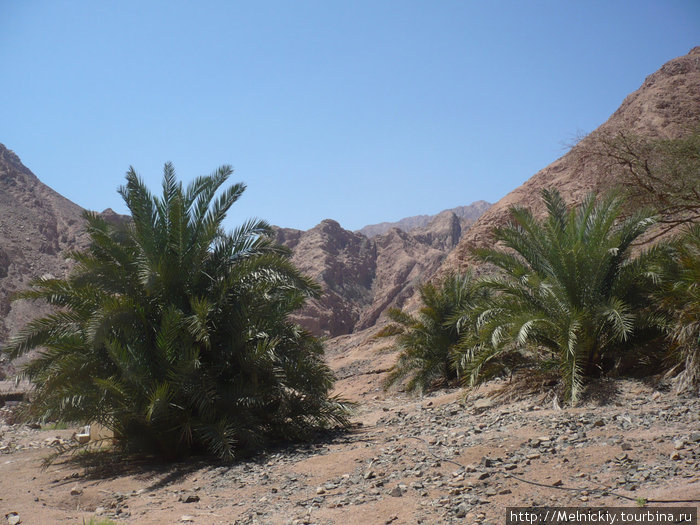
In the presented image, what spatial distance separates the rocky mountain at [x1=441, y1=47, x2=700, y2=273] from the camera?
80.3 ft

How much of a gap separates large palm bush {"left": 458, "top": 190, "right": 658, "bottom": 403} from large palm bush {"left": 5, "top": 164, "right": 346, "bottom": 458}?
2997 mm

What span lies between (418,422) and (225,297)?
11.6ft

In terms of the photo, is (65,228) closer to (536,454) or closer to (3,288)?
(3,288)

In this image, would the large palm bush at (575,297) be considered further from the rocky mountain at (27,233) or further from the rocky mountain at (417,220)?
the rocky mountain at (417,220)

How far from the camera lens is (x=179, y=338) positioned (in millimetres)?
8398

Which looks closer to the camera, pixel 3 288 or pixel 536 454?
pixel 536 454

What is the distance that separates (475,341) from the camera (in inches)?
368

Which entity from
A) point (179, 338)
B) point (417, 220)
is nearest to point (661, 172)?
point (179, 338)

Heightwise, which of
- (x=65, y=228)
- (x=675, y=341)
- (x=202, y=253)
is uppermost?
(x=65, y=228)

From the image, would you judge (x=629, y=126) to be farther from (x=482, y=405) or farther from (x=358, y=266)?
(x=358, y=266)

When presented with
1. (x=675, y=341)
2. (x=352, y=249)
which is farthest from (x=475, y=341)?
(x=352, y=249)

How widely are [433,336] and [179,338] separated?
647 cm

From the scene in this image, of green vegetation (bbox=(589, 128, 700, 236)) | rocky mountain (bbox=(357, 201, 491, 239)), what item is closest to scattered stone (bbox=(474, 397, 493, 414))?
green vegetation (bbox=(589, 128, 700, 236))

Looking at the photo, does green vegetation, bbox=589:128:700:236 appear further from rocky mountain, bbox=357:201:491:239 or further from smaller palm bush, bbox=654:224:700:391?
rocky mountain, bbox=357:201:491:239
